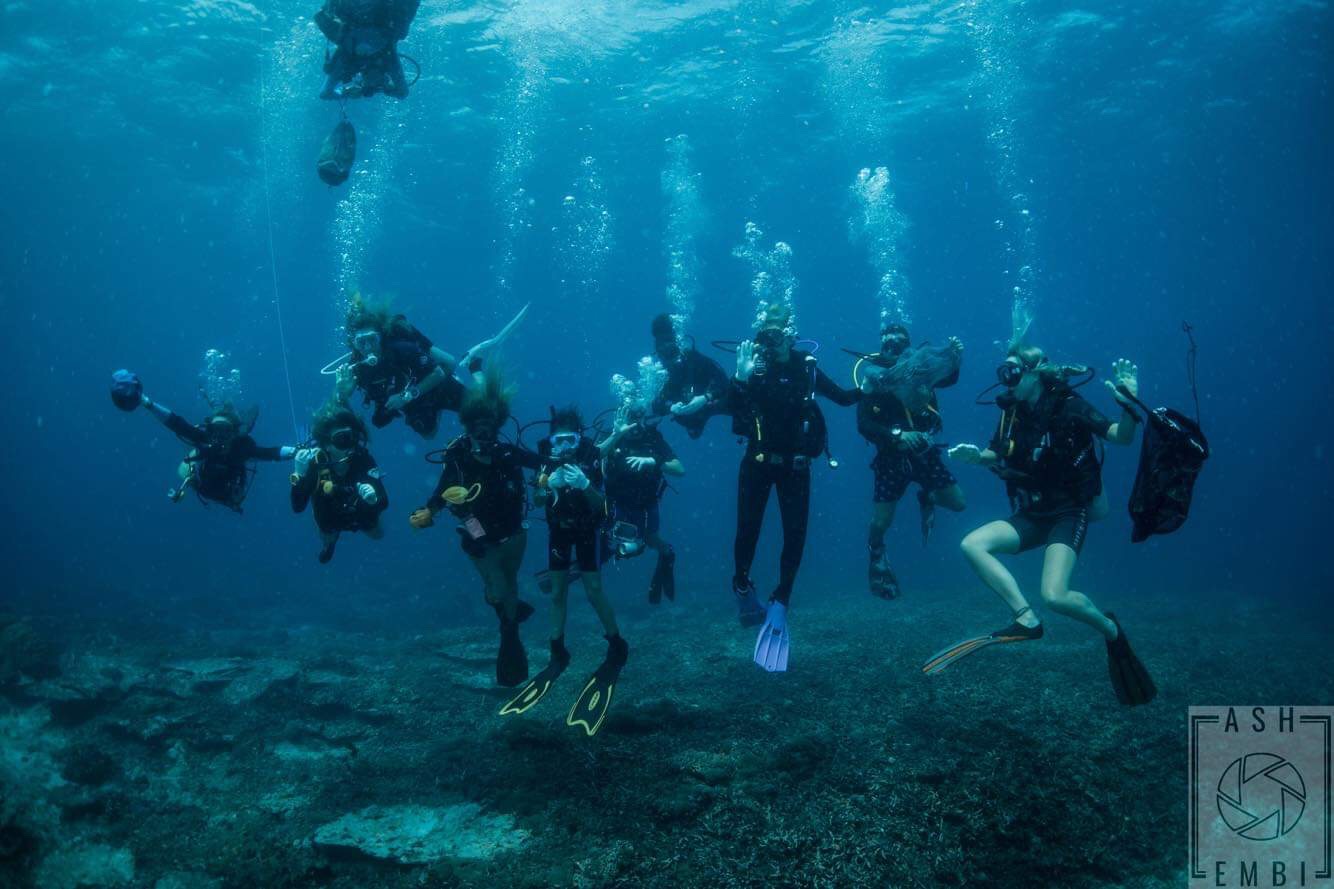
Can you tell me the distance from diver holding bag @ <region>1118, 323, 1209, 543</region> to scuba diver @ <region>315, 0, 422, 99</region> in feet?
30.4

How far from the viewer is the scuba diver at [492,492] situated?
22.6ft

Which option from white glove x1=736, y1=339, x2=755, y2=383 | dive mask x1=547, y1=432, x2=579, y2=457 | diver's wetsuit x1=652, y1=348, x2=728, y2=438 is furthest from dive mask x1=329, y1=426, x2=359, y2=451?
white glove x1=736, y1=339, x2=755, y2=383

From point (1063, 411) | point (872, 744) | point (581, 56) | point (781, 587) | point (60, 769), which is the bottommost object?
point (60, 769)

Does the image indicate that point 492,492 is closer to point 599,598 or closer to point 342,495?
point 599,598

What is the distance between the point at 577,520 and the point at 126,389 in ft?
17.6

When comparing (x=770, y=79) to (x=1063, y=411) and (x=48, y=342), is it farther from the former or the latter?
(x=48, y=342)

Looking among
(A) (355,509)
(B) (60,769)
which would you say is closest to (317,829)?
(A) (355,509)

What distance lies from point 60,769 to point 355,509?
4.85 m

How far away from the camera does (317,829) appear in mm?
5832

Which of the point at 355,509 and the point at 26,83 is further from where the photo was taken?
the point at 26,83

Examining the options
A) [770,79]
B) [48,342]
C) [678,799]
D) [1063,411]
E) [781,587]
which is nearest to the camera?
[678,799]

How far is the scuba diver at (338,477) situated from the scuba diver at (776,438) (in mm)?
4098

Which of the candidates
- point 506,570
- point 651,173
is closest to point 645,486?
point 506,570

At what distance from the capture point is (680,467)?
9.15 m
